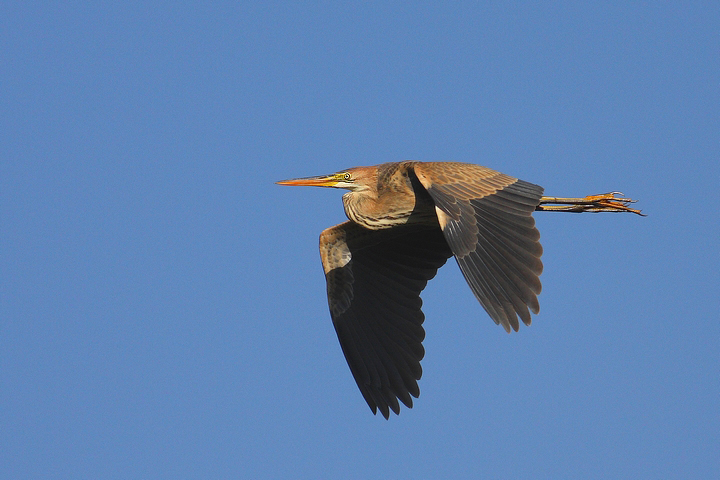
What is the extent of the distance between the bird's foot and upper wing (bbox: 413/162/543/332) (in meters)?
1.01

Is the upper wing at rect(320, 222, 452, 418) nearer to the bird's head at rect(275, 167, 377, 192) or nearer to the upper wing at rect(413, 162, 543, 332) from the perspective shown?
the bird's head at rect(275, 167, 377, 192)

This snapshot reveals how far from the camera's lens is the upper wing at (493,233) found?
7336mm

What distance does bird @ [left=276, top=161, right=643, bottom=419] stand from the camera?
24.5 feet

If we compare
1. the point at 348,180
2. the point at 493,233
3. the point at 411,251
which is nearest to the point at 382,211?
the point at 348,180

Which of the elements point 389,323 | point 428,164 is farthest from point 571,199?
point 389,323

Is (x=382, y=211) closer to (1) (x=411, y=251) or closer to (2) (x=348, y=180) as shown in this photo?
(2) (x=348, y=180)

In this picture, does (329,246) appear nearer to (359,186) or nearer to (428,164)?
(359,186)

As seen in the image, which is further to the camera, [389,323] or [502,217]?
[389,323]

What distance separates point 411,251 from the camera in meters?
9.92

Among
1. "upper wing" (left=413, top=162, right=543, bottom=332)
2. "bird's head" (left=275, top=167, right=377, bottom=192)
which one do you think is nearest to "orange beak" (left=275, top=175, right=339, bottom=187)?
"bird's head" (left=275, top=167, right=377, bottom=192)

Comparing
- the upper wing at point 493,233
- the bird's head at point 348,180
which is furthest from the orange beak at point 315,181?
the upper wing at point 493,233

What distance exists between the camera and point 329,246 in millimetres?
9805

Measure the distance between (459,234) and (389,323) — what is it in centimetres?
228

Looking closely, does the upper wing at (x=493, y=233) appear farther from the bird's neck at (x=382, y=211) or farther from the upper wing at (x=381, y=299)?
the upper wing at (x=381, y=299)
